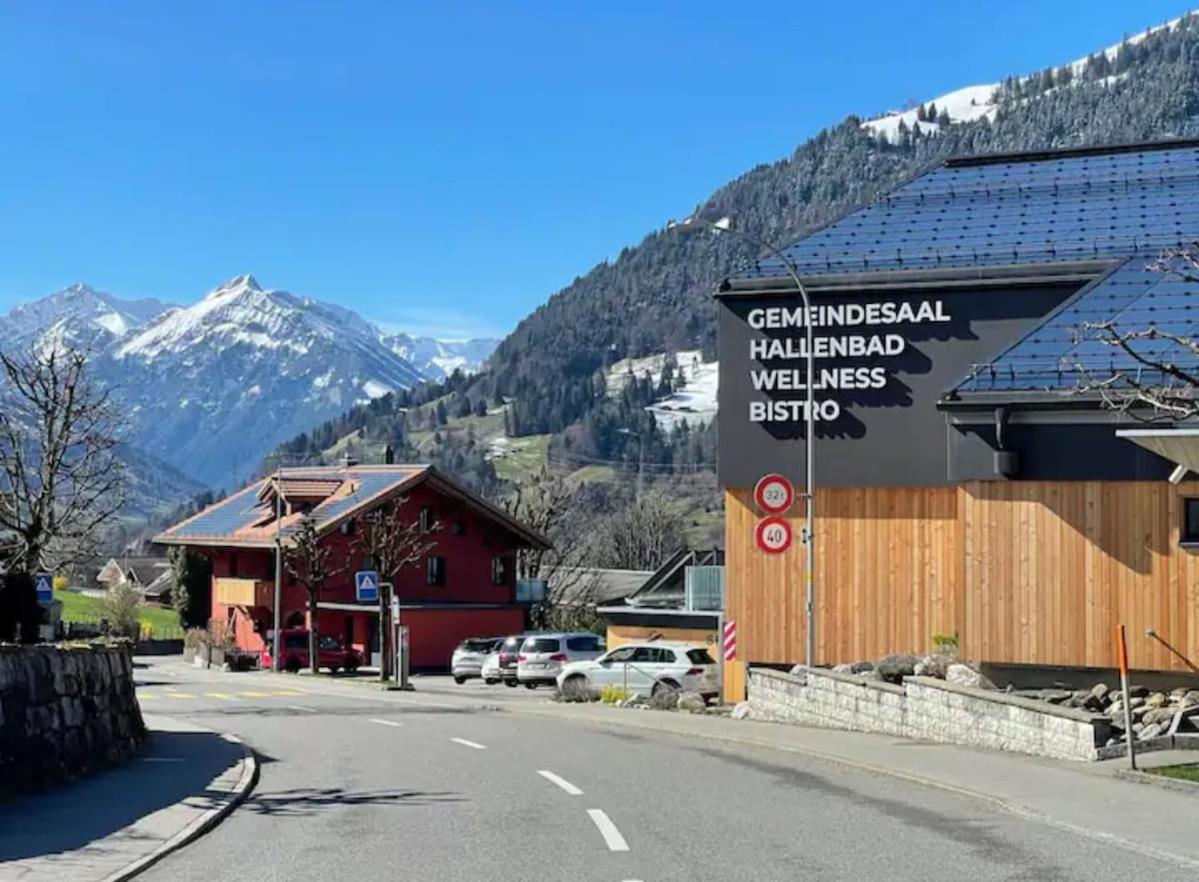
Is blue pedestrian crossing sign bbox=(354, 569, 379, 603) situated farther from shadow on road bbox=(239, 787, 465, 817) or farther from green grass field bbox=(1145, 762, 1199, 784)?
green grass field bbox=(1145, 762, 1199, 784)

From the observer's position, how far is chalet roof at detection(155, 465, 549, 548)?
224 ft

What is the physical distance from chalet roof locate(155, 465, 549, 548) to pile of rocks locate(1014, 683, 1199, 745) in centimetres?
4553

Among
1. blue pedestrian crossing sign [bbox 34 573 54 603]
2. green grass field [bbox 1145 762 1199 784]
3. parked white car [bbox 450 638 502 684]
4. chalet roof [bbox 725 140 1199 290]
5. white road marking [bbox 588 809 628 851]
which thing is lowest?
parked white car [bbox 450 638 502 684]

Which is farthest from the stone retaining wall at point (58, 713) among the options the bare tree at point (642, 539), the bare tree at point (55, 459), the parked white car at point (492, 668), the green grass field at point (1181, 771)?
the bare tree at point (642, 539)

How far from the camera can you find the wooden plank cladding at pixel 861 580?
28750 mm

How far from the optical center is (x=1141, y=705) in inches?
891

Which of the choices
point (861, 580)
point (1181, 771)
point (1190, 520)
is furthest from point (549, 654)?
point (1181, 771)

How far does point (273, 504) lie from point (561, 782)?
58.5 m

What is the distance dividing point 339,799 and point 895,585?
1541 cm

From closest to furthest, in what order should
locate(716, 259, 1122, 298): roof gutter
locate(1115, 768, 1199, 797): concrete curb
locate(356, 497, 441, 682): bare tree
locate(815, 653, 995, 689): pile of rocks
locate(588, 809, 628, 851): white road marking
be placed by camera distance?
1. locate(588, 809, 628, 851): white road marking
2. locate(1115, 768, 1199, 797): concrete curb
3. locate(815, 653, 995, 689): pile of rocks
4. locate(716, 259, 1122, 298): roof gutter
5. locate(356, 497, 441, 682): bare tree

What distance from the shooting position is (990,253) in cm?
2997

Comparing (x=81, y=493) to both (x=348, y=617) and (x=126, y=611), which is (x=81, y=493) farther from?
(x=126, y=611)

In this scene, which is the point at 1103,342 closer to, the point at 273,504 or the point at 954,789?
the point at 954,789

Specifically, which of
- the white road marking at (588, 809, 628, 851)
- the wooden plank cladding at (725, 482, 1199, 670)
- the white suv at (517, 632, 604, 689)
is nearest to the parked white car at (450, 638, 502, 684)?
the white suv at (517, 632, 604, 689)
